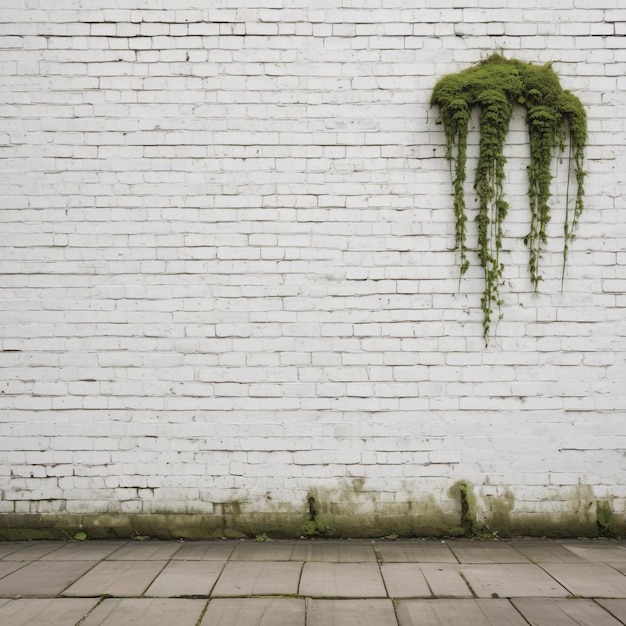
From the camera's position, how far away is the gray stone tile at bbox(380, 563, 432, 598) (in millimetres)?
3037

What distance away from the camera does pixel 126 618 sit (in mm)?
2764

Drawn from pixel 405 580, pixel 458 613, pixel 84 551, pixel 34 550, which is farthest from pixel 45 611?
pixel 458 613

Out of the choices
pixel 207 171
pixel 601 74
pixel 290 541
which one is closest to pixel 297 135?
pixel 207 171

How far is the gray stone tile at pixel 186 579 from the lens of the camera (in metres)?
3.05

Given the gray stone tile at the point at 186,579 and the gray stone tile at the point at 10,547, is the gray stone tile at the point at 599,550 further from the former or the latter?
the gray stone tile at the point at 10,547

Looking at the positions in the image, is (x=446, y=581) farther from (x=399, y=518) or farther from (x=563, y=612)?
(x=399, y=518)

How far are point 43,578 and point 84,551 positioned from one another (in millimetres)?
481

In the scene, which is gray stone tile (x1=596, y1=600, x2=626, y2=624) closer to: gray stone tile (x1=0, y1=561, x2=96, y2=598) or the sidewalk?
the sidewalk

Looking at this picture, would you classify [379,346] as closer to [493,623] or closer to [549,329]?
[549,329]

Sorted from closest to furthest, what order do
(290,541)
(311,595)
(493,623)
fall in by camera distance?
(493,623) → (311,595) → (290,541)

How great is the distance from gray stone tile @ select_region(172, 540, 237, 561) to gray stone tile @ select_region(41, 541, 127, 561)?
48cm

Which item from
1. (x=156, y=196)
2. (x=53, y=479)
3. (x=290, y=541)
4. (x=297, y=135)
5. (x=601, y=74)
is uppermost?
(x=601, y=74)

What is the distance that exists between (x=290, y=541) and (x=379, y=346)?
1.53 meters

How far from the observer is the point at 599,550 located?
3.74 meters
